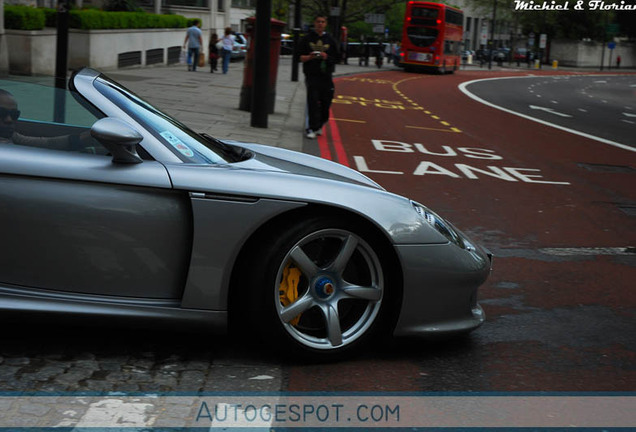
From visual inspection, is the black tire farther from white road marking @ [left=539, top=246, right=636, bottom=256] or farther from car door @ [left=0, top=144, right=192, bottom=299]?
white road marking @ [left=539, top=246, right=636, bottom=256]

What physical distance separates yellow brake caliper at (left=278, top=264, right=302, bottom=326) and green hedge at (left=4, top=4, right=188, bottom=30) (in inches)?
735

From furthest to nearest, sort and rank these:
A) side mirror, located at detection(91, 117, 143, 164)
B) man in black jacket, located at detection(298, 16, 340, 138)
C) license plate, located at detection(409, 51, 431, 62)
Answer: license plate, located at detection(409, 51, 431, 62), man in black jacket, located at detection(298, 16, 340, 138), side mirror, located at detection(91, 117, 143, 164)

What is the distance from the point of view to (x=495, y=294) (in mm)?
5645

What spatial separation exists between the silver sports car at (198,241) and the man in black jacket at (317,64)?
978 centimetres

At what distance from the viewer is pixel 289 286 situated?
13.1 feet

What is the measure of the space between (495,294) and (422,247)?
1.71 meters

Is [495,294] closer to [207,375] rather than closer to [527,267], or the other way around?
[527,267]

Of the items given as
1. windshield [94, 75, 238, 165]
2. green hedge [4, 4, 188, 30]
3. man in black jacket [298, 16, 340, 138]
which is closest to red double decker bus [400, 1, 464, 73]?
green hedge [4, 4, 188, 30]

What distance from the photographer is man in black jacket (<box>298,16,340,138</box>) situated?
546 inches

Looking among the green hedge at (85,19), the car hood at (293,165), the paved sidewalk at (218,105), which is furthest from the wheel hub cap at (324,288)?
the green hedge at (85,19)

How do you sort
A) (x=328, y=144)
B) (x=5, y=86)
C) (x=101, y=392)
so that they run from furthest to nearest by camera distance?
(x=328, y=144)
(x=5, y=86)
(x=101, y=392)

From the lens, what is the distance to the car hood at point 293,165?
431cm

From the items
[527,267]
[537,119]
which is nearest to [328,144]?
[527,267]

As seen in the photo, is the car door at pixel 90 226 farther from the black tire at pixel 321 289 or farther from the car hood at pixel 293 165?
the car hood at pixel 293 165
